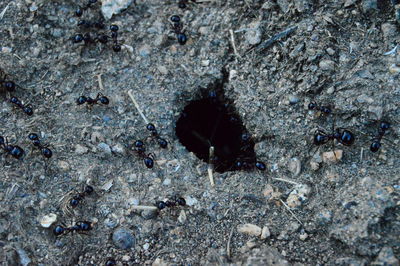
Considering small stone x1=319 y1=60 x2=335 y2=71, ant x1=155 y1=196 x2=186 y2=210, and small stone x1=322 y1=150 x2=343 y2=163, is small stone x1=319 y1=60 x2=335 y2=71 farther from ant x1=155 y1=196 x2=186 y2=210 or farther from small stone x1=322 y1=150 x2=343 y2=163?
ant x1=155 y1=196 x2=186 y2=210

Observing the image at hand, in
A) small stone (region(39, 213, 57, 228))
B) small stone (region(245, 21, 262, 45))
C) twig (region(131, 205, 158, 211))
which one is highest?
small stone (region(245, 21, 262, 45))

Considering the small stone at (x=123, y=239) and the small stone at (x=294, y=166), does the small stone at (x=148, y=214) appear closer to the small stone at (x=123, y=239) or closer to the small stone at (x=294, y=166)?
the small stone at (x=123, y=239)

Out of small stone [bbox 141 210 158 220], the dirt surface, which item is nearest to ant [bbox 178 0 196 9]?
the dirt surface

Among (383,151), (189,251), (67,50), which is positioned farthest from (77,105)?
(383,151)

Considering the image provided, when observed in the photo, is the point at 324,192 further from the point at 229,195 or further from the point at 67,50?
the point at 67,50

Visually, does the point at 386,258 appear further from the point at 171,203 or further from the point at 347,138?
the point at 171,203

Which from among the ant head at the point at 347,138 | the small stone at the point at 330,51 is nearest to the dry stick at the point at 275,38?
the small stone at the point at 330,51
